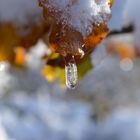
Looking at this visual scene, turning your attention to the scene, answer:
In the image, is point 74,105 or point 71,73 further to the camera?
point 74,105

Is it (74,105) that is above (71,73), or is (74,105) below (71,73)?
above

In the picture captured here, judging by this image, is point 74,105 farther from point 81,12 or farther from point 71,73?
point 81,12

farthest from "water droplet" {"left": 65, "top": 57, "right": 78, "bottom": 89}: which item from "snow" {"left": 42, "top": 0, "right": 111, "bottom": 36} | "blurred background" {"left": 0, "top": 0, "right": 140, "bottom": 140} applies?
"blurred background" {"left": 0, "top": 0, "right": 140, "bottom": 140}

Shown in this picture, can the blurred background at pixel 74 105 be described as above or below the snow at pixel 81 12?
above

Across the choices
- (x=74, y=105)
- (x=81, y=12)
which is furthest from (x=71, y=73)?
(x=74, y=105)

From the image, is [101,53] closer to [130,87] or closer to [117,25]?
[117,25]

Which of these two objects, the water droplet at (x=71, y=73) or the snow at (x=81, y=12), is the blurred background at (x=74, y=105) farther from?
the snow at (x=81, y=12)

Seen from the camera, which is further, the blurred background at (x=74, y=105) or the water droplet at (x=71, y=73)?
the blurred background at (x=74, y=105)

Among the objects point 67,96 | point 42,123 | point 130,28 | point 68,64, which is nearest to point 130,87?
point 67,96

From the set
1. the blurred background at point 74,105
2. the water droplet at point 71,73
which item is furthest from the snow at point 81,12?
the blurred background at point 74,105
